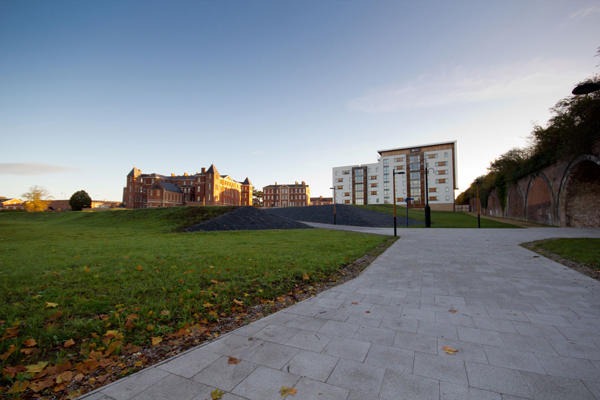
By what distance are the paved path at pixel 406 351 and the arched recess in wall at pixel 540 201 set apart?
27386 mm

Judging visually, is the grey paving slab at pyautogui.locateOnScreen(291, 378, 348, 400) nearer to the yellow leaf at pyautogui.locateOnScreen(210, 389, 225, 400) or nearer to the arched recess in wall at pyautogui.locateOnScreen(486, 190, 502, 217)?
the yellow leaf at pyautogui.locateOnScreen(210, 389, 225, 400)

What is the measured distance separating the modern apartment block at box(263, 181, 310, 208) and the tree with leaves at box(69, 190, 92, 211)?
227 feet

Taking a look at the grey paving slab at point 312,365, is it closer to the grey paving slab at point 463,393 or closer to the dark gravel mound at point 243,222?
the grey paving slab at point 463,393

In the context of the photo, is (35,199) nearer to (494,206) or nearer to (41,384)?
(41,384)

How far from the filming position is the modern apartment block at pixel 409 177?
65000mm

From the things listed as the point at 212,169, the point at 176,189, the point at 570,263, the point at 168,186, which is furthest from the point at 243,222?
the point at 176,189

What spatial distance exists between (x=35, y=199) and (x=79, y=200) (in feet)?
31.6

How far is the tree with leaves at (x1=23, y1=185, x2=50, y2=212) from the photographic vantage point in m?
54.2

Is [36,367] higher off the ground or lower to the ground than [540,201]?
lower

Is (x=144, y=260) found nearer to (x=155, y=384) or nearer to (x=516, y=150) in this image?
(x=155, y=384)

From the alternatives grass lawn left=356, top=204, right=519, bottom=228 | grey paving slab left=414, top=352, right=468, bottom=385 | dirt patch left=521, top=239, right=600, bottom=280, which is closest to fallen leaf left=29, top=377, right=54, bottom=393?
grey paving slab left=414, top=352, right=468, bottom=385

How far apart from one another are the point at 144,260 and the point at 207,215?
52.7 feet

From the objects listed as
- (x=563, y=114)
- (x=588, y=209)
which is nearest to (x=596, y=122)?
(x=563, y=114)

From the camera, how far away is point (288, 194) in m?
115
